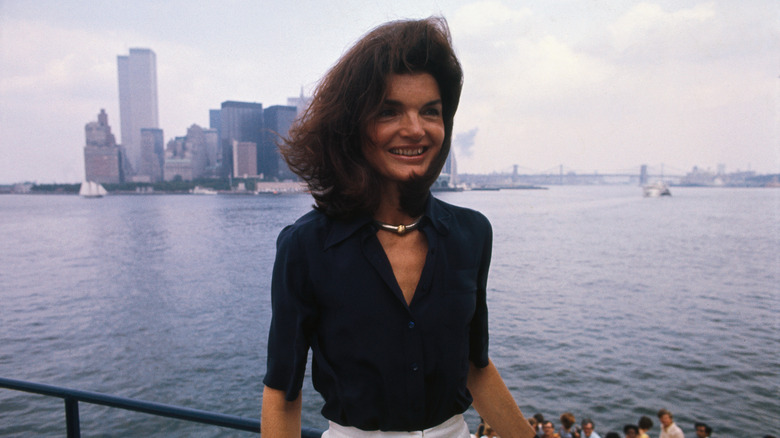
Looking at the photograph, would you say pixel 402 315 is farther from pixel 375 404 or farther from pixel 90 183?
pixel 90 183

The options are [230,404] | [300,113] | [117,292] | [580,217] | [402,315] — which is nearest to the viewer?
[402,315]

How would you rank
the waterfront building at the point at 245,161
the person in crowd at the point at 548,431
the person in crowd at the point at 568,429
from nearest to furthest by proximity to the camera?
the person in crowd at the point at 548,431
the person in crowd at the point at 568,429
the waterfront building at the point at 245,161

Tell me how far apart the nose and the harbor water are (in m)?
8.06

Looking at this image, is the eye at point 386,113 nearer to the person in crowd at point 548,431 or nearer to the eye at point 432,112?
the eye at point 432,112

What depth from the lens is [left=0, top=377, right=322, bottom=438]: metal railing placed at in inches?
71.5

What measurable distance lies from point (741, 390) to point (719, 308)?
1118cm

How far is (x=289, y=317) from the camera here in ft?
4.03

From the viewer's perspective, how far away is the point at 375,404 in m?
1.23

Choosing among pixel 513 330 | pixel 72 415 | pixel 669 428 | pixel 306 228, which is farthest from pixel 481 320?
pixel 513 330

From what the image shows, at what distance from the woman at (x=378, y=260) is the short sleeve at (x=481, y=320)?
0.04m

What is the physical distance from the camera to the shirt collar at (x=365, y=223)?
4.04 ft

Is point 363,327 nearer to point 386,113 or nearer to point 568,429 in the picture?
point 386,113

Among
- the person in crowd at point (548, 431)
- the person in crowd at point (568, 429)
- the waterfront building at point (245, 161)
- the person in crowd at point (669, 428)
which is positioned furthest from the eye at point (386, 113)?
the waterfront building at point (245, 161)

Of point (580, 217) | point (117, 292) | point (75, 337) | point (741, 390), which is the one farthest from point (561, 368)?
point (580, 217)
